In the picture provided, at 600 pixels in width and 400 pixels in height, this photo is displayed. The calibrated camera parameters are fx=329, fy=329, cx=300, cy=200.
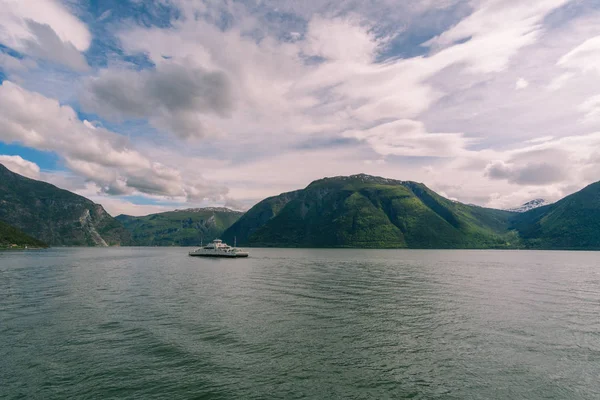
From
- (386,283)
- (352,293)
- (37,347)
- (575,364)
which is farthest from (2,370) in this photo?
(386,283)

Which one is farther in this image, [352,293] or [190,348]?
[352,293]

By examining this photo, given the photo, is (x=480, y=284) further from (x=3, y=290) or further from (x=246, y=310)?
(x=3, y=290)

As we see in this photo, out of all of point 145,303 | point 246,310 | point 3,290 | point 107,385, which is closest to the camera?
point 107,385

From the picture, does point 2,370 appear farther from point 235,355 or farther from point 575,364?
point 575,364

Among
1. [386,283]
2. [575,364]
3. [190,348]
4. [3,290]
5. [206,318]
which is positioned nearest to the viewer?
[575,364]

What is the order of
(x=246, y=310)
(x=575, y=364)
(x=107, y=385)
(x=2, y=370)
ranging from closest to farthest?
(x=107, y=385), (x=2, y=370), (x=575, y=364), (x=246, y=310)

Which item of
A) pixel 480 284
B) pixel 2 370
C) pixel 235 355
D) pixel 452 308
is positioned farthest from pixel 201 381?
pixel 480 284

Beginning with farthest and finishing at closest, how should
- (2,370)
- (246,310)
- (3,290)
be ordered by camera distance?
(3,290) < (246,310) < (2,370)

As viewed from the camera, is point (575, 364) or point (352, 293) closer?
point (575, 364)
